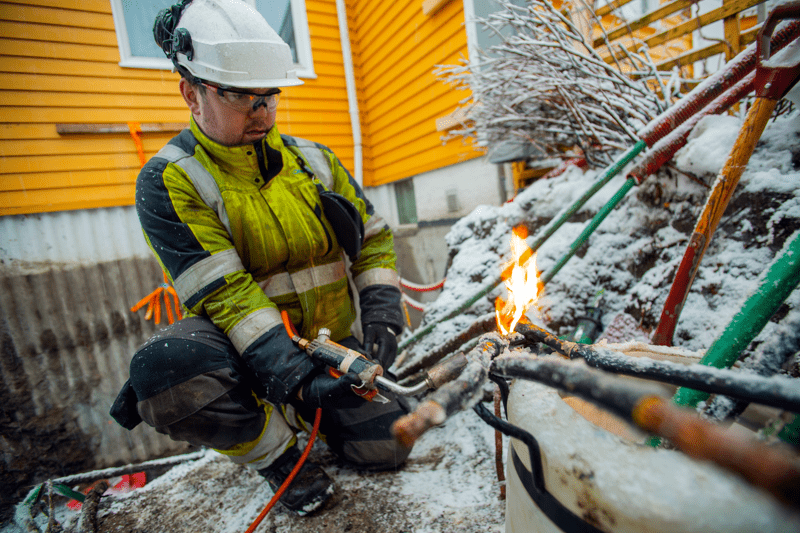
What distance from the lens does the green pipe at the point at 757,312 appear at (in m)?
0.87

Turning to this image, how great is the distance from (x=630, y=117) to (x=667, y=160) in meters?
0.63

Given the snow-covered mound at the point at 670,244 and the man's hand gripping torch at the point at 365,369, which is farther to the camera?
the snow-covered mound at the point at 670,244

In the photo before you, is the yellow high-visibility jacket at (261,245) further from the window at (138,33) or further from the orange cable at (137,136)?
the window at (138,33)

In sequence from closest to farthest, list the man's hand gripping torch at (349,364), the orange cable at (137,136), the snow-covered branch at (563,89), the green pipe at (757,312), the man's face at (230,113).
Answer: the green pipe at (757,312)
the man's hand gripping torch at (349,364)
the man's face at (230,113)
the snow-covered branch at (563,89)
the orange cable at (137,136)

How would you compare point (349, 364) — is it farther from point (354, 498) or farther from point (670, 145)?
point (670, 145)

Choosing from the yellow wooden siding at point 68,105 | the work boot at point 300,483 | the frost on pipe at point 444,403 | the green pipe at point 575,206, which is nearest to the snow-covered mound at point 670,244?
the green pipe at point 575,206

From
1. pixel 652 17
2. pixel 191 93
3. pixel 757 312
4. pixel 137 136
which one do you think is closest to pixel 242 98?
pixel 191 93

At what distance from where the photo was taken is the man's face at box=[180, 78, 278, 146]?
1.58 m

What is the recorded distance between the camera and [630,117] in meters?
2.26

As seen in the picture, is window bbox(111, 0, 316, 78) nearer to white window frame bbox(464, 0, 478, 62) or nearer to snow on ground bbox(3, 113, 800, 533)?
white window frame bbox(464, 0, 478, 62)

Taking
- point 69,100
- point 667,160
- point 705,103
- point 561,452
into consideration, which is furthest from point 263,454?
point 69,100

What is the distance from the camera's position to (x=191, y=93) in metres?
1.67

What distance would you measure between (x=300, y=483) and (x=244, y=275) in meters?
0.93

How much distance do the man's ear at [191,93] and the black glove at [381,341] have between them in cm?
135
